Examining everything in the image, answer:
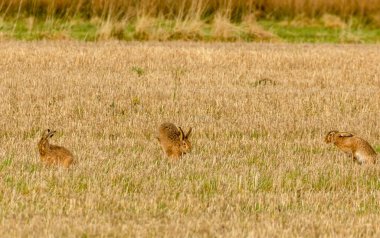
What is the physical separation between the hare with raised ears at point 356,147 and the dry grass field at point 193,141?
154 millimetres

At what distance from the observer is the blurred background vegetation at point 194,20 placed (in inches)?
1010

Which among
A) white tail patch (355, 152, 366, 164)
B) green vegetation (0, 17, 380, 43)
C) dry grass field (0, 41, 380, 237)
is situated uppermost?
white tail patch (355, 152, 366, 164)

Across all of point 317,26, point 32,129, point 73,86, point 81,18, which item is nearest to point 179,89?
point 73,86

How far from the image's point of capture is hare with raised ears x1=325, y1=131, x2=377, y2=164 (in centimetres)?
952

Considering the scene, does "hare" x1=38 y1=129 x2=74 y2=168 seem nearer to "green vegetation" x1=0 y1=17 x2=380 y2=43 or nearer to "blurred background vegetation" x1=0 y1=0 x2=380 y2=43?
"green vegetation" x1=0 y1=17 x2=380 y2=43

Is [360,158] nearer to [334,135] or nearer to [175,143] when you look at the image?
[334,135]

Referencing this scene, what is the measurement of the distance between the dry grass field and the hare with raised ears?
15 centimetres

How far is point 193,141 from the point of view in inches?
→ 429

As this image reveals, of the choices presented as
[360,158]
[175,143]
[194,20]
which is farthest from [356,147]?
[194,20]

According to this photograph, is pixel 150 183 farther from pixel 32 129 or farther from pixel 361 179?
pixel 32 129

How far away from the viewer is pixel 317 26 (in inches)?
1181

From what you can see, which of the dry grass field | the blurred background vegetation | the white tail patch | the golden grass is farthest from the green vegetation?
the white tail patch

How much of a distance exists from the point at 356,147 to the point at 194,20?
1739 cm

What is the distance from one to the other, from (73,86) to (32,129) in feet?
12.1
